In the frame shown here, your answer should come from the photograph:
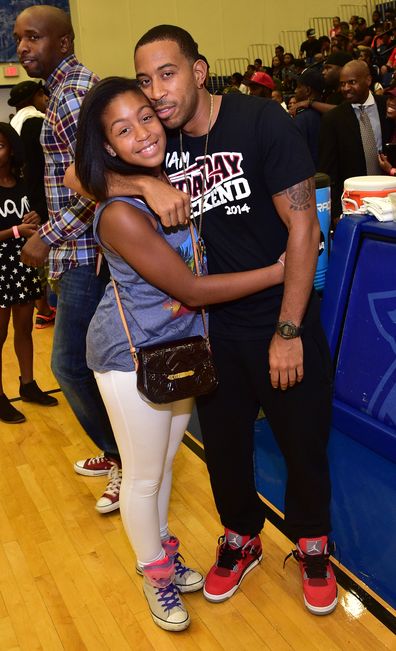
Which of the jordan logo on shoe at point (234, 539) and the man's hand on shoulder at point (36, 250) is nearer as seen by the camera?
the jordan logo on shoe at point (234, 539)

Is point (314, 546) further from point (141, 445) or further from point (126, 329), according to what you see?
point (126, 329)

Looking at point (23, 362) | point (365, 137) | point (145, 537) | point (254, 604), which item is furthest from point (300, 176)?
point (365, 137)

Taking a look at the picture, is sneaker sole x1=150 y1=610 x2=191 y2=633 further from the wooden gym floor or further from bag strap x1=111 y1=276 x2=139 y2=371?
bag strap x1=111 y1=276 x2=139 y2=371

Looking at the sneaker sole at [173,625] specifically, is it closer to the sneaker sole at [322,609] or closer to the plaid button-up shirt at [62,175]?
the sneaker sole at [322,609]

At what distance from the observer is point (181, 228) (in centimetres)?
172

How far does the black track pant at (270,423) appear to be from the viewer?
1.86 metres

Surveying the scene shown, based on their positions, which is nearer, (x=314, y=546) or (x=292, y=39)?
(x=314, y=546)

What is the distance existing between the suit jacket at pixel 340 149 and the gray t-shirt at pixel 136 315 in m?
2.71

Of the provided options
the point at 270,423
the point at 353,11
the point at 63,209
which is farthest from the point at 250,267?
the point at 353,11

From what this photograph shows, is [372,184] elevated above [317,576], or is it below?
above

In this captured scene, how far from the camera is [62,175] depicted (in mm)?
2369

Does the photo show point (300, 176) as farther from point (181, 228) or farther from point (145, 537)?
point (145, 537)

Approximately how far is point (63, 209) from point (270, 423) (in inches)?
40.6

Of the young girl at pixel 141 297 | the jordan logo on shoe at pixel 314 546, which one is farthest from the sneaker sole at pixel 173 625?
the jordan logo on shoe at pixel 314 546
